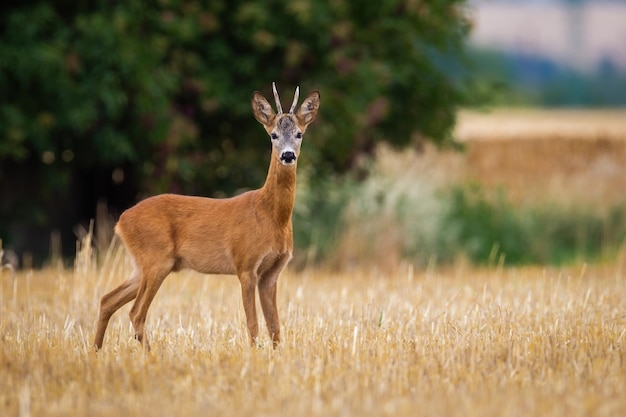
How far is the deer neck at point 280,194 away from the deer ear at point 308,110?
1.30 ft

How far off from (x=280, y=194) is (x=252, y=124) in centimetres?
935

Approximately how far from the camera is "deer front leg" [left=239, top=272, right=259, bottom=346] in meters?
8.84

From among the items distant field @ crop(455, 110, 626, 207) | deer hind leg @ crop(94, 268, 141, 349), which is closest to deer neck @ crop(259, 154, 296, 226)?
deer hind leg @ crop(94, 268, 141, 349)

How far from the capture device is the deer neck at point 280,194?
29.3 ft

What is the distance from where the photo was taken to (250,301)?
29.0 ft

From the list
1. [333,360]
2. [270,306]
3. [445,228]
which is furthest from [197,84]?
[333,360]

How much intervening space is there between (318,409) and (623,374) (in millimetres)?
2379

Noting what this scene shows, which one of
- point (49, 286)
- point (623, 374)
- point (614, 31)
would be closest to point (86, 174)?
point (49, 286)

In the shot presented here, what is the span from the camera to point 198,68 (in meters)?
17.3

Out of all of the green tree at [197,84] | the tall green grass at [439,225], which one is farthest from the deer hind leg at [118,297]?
the tall green grass at [439,225]

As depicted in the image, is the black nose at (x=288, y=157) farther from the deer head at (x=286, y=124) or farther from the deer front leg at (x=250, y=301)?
the deer front leg at (x=250, y=301)

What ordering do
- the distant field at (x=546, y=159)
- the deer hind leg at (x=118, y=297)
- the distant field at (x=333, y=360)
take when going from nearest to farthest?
the distant field at (x=333, y=360)
the deer hind leg at (x=118, y=297)
the distant field at (x=546, y=159)

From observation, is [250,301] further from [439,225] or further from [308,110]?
[439,225]

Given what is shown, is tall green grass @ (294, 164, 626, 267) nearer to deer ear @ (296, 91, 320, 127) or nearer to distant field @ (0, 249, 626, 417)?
distant field @ (0, 249, 626, 417)
